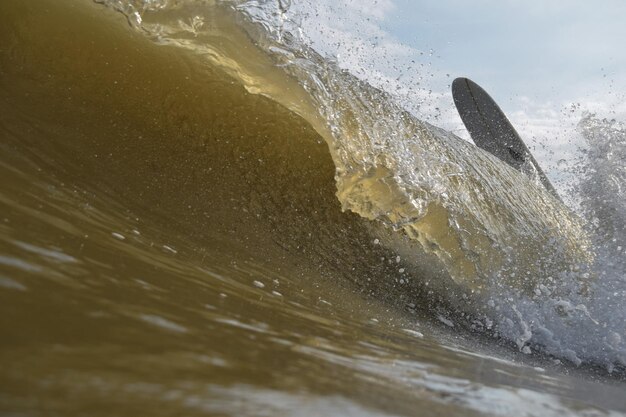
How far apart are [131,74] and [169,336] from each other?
2366mm

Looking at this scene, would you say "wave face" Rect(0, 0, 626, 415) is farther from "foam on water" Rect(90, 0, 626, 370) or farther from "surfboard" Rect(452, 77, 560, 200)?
"surfboard" Rect(452, 77, 560, 200)

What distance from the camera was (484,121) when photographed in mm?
7000

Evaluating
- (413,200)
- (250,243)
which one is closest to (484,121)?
(413,200)

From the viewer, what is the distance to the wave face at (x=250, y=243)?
68cm

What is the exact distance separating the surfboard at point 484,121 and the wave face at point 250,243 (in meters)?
2.74

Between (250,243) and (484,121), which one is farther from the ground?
(484,121)

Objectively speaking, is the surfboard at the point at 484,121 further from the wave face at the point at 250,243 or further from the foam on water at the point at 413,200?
the foam on water at the point at 413,200

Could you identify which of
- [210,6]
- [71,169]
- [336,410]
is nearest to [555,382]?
[336,410]

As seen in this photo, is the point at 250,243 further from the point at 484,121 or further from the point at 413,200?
the point at 484,121

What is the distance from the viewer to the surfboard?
271 inches

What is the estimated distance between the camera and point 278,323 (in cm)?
110

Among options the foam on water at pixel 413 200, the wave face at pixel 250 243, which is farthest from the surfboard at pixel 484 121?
the foam on water at pixel 413 200

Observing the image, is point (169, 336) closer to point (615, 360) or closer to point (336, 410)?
point (336, 410)

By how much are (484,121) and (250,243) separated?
17.6 ft
